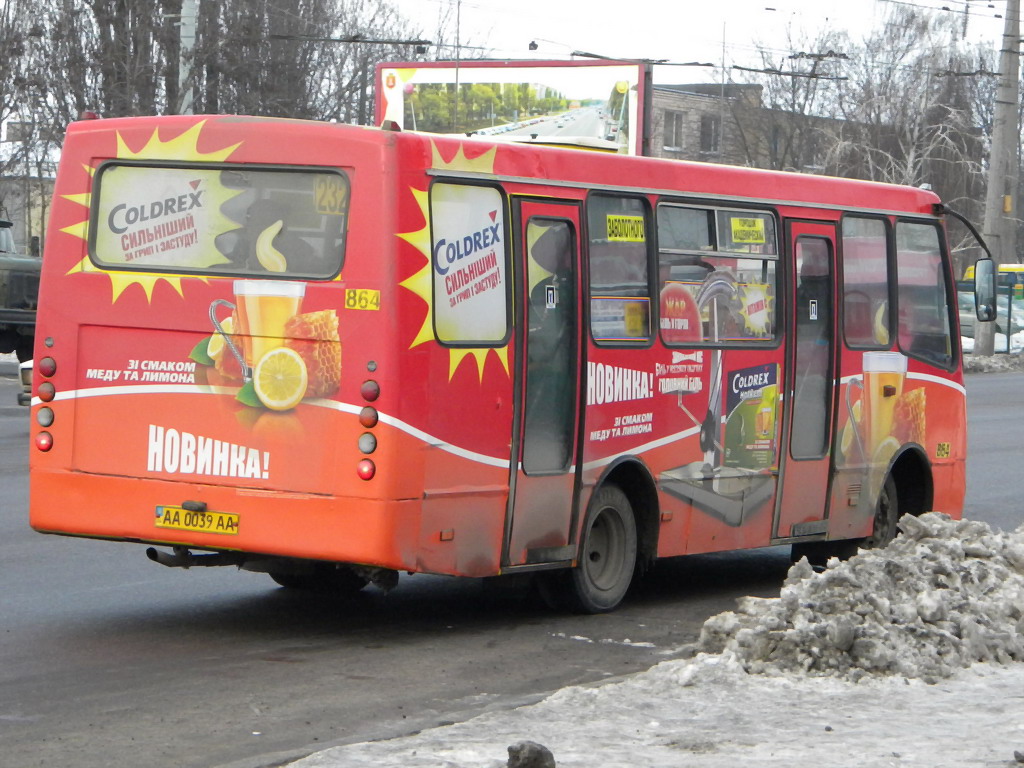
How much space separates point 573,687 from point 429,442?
1.61 metres

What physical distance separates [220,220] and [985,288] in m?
6.13

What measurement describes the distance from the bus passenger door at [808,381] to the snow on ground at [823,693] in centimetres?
165

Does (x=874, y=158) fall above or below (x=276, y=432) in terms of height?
above

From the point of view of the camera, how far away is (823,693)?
7.13 metres

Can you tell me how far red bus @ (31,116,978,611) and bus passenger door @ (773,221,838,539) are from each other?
80 cm

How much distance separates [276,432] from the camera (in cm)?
825

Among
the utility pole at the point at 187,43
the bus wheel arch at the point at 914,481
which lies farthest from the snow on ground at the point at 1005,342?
the bus wheel arch at the point at 914,481

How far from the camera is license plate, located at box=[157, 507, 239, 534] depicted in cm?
828

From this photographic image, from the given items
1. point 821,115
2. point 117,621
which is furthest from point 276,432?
point 821,115

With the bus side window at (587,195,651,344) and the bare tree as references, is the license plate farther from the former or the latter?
the bare tree

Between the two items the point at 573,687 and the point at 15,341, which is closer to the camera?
the point at 573,687

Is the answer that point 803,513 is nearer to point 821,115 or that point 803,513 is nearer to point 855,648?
point 855,648

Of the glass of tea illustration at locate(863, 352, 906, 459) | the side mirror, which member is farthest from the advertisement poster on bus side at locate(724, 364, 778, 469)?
the side mirror

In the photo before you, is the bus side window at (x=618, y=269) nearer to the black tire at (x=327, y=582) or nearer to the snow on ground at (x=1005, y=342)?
the black tire at (x=327, y=582)
